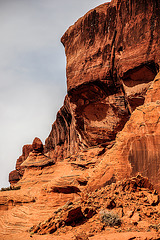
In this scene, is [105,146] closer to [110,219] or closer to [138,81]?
[138,81]

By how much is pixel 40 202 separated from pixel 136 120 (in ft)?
22.0

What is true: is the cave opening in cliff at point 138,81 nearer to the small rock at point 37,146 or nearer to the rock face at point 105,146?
the rock face at point 105,146

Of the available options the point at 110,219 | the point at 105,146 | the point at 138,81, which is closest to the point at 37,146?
the point at 105,146

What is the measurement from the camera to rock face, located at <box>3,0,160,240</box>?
6211mm

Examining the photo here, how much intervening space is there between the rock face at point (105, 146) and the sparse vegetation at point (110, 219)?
1.2 inches

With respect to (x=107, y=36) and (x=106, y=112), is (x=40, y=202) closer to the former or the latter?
(x=106, y=112)

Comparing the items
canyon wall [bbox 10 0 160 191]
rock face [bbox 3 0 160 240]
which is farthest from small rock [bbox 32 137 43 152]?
canyon wall [bbox 10 0 160 191]

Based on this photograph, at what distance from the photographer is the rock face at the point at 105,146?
621 cm

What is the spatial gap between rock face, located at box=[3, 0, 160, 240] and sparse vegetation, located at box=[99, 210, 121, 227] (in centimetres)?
3

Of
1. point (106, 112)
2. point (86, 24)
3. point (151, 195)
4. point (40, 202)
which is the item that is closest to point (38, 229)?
point (151, 195)

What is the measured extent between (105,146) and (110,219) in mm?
14360

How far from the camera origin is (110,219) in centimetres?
574

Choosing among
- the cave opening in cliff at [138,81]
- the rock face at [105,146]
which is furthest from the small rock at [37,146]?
the cave opening in cliff at [138,81]

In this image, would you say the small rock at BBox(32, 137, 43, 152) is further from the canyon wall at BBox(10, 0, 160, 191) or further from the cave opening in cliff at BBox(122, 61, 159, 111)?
the cave opening in cliff at BBox(122, 61, 159, 111)
